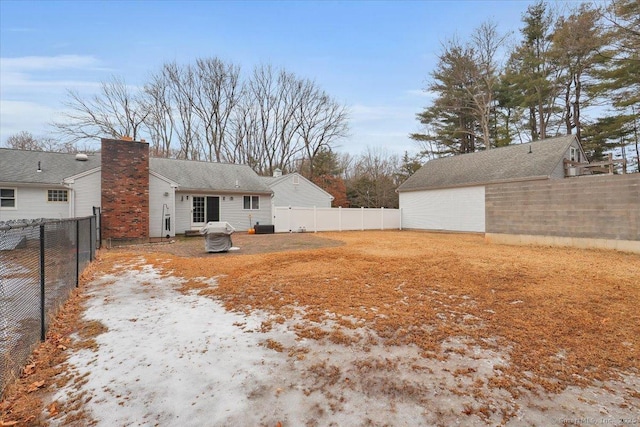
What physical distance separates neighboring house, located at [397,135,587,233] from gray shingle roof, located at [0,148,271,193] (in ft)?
33.2

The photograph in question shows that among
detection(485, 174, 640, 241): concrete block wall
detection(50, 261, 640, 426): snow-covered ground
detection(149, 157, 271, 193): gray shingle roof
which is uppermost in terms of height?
detection(149, 157, 271, 193): gray shingle roof

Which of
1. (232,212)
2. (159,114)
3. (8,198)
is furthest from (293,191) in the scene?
(159,114)

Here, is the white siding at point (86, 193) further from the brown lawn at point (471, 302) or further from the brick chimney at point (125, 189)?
the brown lawn at point (471, 302)

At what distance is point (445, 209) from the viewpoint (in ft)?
61.7

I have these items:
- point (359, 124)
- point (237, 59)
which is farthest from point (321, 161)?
point (237, 59)

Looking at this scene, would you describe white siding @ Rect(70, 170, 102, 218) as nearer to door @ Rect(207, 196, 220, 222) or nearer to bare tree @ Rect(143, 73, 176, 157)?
door @ Rect(207, 196, 220, 222)

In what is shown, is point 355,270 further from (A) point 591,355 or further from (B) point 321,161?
(B) point 321,161

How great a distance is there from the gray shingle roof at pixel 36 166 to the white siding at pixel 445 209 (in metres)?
18.8

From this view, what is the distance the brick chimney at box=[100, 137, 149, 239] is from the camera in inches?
495

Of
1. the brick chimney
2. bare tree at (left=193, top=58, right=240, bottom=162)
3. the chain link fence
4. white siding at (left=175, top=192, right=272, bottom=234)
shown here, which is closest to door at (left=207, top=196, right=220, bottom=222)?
white siding at (left=175, top=192, right=272, bottom=234)

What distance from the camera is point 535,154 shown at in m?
16.7

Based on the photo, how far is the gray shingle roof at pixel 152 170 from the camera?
517 inches

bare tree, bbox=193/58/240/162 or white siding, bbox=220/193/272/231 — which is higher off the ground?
bare tree, bbox=193/58/240/162

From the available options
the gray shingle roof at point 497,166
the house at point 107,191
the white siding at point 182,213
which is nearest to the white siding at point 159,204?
the house at point 107,191
